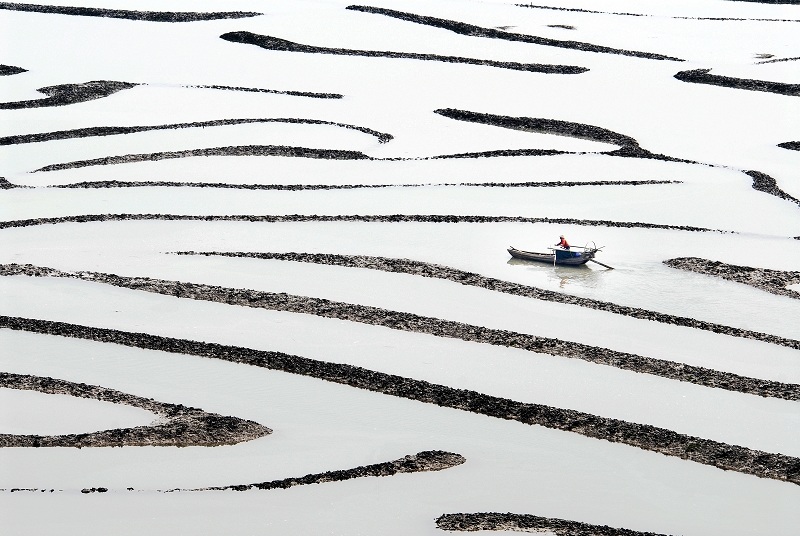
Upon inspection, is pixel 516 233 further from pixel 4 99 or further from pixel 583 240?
pixel 4 99

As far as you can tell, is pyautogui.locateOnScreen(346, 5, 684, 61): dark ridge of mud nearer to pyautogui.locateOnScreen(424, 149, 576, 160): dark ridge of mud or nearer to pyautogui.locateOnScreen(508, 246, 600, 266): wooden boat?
pyautogui.locateOnScreen(424, 149, 576, 160): dark ridge of mud

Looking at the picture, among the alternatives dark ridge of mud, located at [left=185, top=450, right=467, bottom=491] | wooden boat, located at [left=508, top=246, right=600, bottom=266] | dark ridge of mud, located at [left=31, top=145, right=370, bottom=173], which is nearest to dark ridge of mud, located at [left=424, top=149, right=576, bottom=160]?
dark ridge of mud, located at [left=31, top=145, right=370, bottom=173]

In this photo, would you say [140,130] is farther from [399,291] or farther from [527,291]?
[527,291]

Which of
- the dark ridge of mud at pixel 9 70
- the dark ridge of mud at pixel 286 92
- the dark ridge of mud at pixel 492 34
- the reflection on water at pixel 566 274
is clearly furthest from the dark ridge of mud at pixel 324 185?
the dark ridge of mud at pixel 492 34

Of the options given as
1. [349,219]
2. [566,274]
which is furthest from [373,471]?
[349,219]

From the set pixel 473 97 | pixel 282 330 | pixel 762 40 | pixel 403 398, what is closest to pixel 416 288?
pixel 282 330

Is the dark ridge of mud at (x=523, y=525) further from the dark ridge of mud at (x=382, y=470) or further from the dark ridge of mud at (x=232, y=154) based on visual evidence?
the dark ridge of mud at (x=232, y=154)

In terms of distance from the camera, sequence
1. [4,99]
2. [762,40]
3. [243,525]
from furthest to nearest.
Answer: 1. [762,40]
2. [4,99]
3. [243,525]
